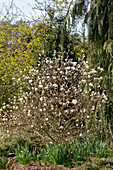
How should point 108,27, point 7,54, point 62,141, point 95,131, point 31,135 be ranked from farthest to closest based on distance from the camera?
point 7,54, point 31,135, point 95,131, point 62,141, point 108,27

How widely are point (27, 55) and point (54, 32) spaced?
1682 millimetres

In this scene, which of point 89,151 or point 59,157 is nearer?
point 59,157

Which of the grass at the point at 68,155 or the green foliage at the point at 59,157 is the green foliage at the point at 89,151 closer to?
the grass at the point at 68,155

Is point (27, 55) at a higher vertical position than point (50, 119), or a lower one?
higher

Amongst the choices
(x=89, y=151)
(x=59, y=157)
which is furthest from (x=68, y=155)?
(x=89, y=151)

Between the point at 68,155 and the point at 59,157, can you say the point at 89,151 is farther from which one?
the point at 59,157

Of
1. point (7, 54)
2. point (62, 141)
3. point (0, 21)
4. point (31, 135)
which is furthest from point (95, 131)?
point (0, 21)

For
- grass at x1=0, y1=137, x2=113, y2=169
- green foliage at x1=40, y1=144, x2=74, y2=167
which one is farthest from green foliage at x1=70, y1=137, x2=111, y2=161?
green foliage at x1=40, y1=144, x2=74, y2=167

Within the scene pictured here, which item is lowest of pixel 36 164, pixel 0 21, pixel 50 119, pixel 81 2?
pixel 36 164

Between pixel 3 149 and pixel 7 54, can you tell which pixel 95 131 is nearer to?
pixel 3 149

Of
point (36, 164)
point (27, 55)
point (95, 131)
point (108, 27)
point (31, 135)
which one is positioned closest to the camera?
point (36, 164)

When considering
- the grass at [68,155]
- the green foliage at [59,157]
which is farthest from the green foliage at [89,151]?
the green foliage at [59,157]

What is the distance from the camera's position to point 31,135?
4.27m

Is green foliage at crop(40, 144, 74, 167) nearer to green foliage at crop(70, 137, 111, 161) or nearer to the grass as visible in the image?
the grass
